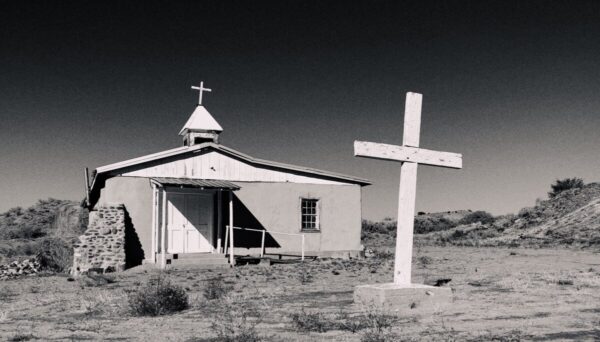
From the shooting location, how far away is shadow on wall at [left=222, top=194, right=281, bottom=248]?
1997 cm

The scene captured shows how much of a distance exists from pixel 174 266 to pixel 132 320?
968 centimetres

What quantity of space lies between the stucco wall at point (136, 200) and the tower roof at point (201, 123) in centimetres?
317

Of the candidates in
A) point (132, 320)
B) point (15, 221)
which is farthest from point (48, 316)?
point (15, 221)

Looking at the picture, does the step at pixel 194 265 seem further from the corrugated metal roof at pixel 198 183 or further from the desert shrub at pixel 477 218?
the desert shrub at pixel 477 218

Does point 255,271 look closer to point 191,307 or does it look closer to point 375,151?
point 191,307

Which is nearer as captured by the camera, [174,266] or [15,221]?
[174,266]

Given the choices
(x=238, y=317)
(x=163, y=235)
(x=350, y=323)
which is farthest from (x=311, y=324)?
(x=163, y=235)

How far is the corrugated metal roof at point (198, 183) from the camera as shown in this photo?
17953mm

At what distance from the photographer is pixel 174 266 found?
1733cm

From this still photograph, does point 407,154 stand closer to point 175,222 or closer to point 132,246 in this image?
point 175,222

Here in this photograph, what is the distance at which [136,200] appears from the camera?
1852 centimetres

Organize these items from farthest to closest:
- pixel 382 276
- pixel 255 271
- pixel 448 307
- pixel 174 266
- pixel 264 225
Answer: pixel 264 225
pixel 174 266
pixel 255 271
pixel 382 276
pixel 448 307

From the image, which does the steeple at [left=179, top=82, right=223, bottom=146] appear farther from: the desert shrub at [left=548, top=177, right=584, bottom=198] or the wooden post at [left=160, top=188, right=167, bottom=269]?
the desert shrub at [left=548, top=177, right=584, bottom=198]

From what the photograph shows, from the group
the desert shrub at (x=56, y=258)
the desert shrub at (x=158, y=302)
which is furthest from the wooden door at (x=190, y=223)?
the desert shrub at (x=158, y=302)
